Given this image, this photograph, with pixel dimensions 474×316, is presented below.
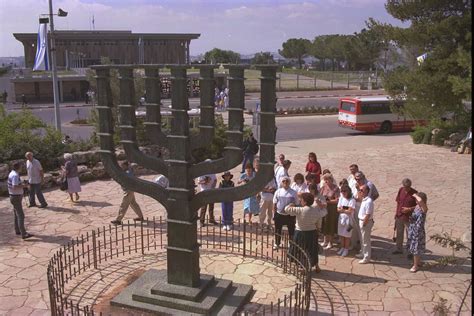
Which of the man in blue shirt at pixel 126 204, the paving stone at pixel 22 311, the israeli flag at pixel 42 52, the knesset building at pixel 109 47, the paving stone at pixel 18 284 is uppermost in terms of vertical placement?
the knesset building at pixel 109 47

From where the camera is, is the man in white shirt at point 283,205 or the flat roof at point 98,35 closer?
the man in white shirt at point 283,205

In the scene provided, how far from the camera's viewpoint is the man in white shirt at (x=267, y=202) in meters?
11.1

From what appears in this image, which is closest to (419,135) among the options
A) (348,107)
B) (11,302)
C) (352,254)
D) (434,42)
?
(348,107)

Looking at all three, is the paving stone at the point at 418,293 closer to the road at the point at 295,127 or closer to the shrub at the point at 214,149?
the shrub at the point at 214,149

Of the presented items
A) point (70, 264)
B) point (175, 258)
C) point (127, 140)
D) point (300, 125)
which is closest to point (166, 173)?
point (127, 140)

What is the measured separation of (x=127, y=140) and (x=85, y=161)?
29.6ft

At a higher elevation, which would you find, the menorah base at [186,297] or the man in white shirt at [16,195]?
the man in white shirt at [16,195]

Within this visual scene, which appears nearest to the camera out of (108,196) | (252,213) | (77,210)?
(252,213)

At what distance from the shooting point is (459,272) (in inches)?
363

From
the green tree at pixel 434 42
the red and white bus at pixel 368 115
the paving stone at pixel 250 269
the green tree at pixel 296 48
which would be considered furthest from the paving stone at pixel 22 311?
the green tree at pixel 296 48

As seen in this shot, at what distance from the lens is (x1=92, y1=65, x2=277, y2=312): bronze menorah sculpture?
7281 mm

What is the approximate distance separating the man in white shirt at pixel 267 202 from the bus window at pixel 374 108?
17.7 m

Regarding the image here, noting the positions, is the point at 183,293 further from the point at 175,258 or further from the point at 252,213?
the point at 252,213

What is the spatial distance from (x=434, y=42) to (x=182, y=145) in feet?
25.4
